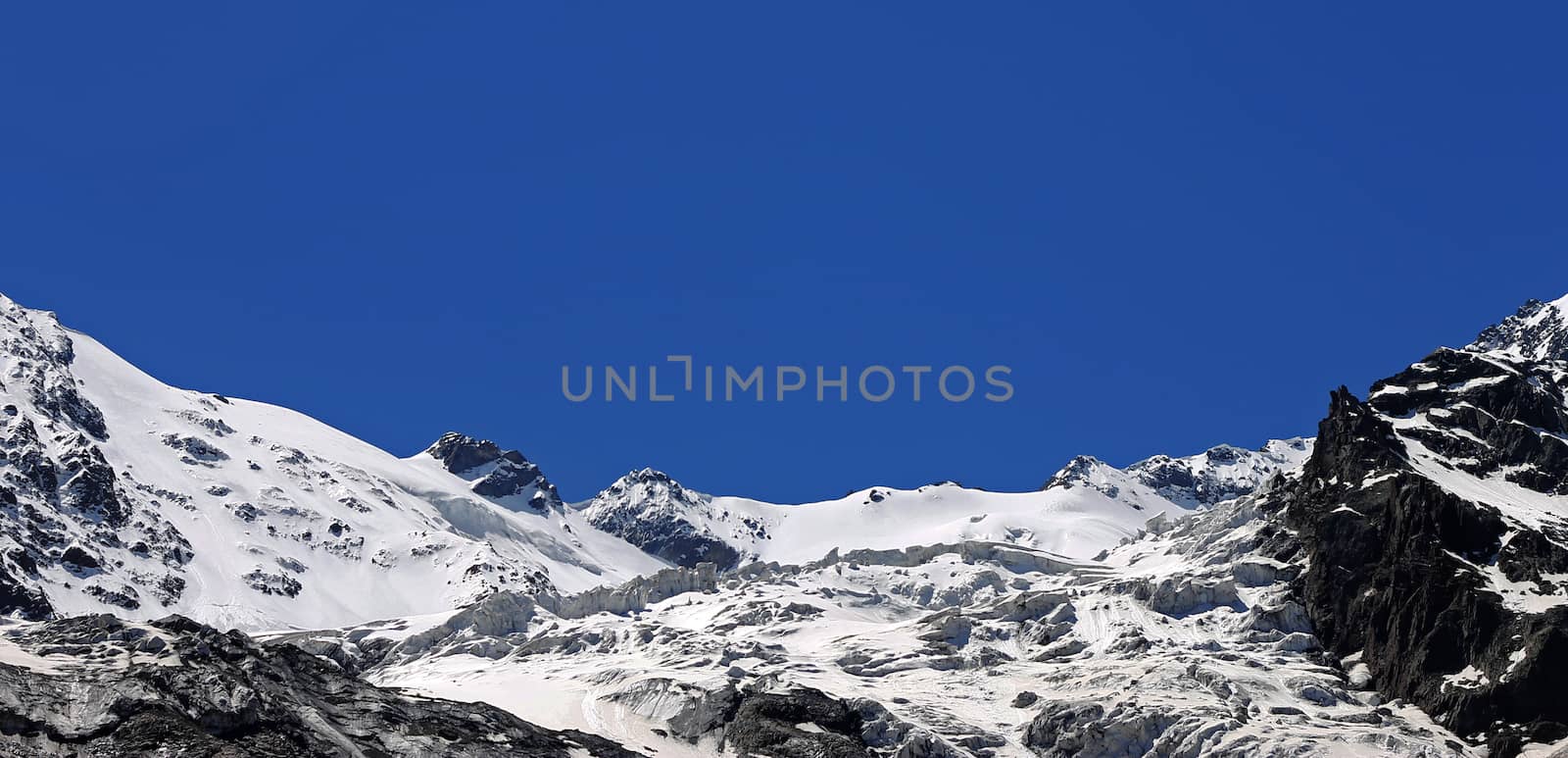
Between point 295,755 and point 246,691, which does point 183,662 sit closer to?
point 246,691

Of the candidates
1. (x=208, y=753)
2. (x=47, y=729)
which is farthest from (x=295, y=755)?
(x=47, y=729)

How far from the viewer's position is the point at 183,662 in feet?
648

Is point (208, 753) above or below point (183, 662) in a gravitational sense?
below

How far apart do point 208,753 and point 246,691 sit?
59.1 ft

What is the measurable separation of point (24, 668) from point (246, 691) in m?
20.9

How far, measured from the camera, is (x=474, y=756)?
199875mm

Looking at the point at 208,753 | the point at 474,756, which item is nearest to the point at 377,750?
the point at 474,756

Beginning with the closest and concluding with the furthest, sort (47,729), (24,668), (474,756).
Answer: (47,729) < (24,668) < (474,756)

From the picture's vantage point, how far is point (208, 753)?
173250mm

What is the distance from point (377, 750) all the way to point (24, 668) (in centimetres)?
3468

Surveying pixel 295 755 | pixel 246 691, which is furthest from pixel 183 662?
pixel 295 755

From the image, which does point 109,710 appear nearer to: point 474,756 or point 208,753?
point 208,753

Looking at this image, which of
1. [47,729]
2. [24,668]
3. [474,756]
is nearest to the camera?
[47,729]

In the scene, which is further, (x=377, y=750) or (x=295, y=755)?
(x=377, y=750)
